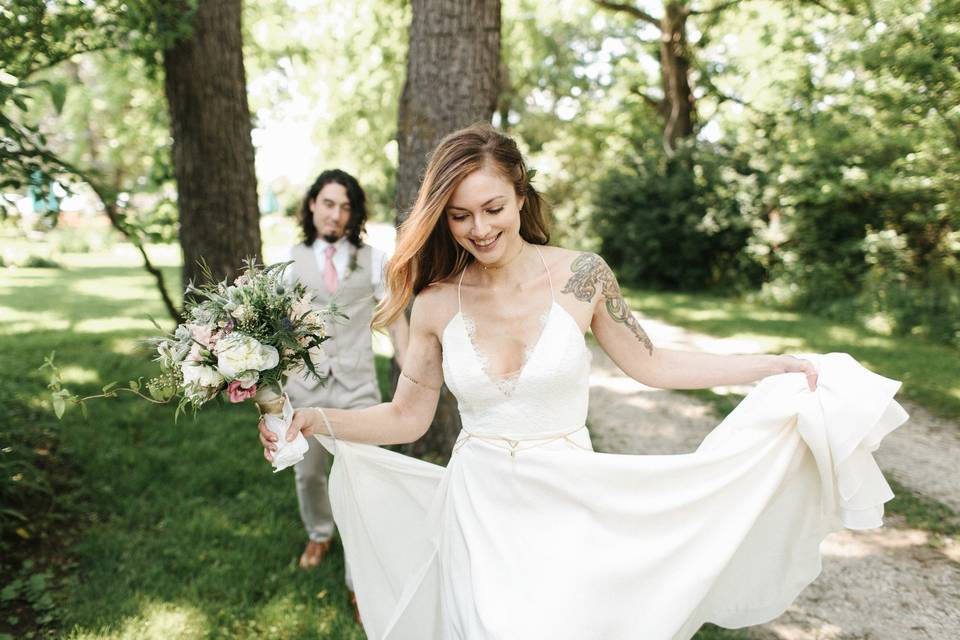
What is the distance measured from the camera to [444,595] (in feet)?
8.80

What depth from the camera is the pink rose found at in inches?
96.7

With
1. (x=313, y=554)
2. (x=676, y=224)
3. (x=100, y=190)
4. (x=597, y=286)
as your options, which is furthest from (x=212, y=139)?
(x=676, y=224)

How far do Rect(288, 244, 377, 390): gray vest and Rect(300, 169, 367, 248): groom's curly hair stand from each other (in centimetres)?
11

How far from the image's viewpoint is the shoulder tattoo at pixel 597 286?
2.84 metres

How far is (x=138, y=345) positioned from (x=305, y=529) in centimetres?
297

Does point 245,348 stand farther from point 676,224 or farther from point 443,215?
point 676,224

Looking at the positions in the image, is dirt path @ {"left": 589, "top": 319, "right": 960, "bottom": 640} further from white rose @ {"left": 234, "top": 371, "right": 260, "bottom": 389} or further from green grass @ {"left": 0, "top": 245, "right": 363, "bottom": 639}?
white rose @ {"left": 234, "top": 371, "right": 260, "bottom": 389}

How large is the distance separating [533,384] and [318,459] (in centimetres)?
254

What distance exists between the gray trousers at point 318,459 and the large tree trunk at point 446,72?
1295 millimetres

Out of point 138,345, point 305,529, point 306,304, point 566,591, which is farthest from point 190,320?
point 305,529

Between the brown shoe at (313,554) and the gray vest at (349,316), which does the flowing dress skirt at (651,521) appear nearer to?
the gray vest at (349,316)

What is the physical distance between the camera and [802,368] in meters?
2.82

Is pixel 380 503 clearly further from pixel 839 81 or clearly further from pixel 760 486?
pixel 839 81

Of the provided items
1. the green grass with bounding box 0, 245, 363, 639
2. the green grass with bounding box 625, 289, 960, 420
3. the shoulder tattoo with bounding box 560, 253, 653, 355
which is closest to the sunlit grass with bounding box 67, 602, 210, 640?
the green grass with bounding box 0, 245, 363, 639
